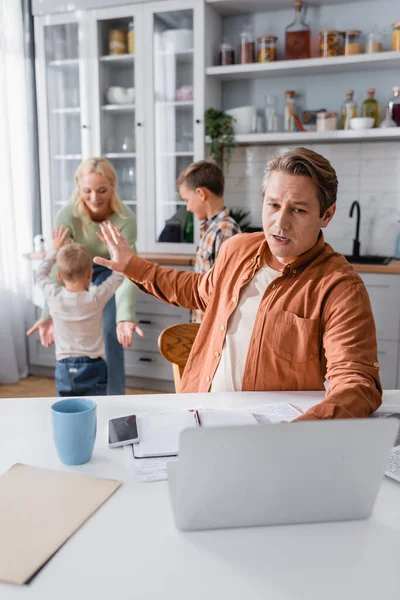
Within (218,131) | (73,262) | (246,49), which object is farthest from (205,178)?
(246,49)

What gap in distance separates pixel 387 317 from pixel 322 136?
1.11 metres

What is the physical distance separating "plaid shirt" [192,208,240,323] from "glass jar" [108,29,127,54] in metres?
1.60

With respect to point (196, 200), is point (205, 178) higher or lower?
higher

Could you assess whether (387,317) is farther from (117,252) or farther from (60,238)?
(117,252)

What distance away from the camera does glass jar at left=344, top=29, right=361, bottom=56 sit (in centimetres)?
333

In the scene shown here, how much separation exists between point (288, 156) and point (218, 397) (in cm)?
61

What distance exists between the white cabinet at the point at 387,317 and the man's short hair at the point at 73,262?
1557mm

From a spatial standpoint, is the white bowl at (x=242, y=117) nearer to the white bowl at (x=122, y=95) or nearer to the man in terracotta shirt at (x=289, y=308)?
the white bowl at (x=122, y=95)

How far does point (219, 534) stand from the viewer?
85 cm

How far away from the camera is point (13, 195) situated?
3.74 metres

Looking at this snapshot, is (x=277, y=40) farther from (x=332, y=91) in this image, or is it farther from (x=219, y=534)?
(x=219, y=534)

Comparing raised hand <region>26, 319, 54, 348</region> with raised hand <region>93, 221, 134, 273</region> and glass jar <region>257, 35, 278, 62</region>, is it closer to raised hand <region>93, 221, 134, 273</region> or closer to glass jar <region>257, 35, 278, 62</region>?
raised hand <region>93, 221, 134, 273</region>

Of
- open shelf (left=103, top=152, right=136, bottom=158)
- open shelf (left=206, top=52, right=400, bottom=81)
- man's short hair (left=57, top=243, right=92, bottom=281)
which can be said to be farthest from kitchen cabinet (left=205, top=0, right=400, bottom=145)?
man's short hair (left=57, top=243, right=92, bottom=281)

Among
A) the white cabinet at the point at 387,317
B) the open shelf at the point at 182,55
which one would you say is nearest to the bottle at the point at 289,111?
the open shelf at the point at 182,55
